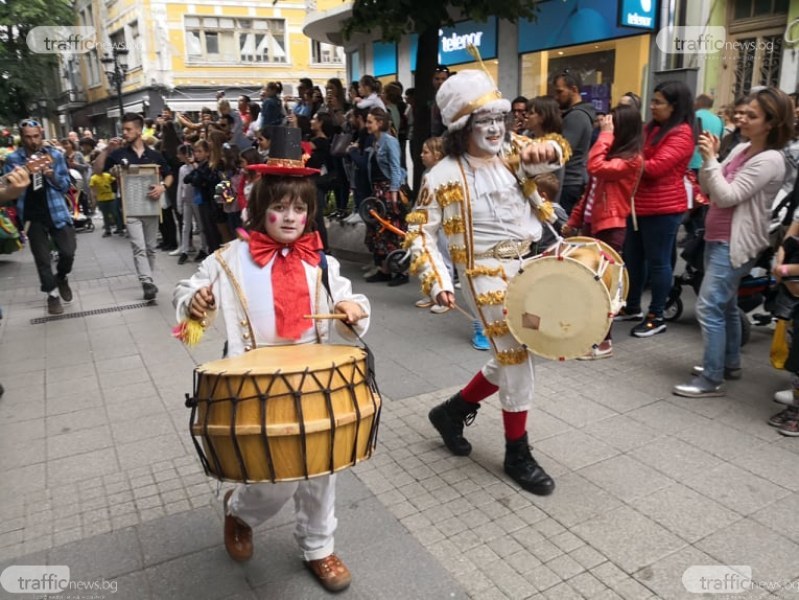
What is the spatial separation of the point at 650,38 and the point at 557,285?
9.01 meters

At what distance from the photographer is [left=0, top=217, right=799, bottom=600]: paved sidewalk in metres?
2.67

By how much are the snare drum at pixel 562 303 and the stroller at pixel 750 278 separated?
203 cm

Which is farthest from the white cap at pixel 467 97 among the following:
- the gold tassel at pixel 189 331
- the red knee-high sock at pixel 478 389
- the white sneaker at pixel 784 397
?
the white sneaker at pixel 784 397

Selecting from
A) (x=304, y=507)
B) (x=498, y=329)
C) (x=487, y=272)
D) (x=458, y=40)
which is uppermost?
(x=458, y=40)

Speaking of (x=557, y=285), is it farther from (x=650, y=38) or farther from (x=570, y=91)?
(x=650, y=38)

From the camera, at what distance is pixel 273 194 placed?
2.49 meters

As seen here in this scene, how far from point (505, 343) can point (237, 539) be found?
1.56 meters

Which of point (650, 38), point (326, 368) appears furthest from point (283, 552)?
point (650, 38)

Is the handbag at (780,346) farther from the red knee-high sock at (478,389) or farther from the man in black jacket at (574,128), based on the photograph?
the man in black jacket at (574,128)

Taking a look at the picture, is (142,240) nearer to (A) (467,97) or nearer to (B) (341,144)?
(B) (341,144)

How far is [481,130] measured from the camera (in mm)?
3148

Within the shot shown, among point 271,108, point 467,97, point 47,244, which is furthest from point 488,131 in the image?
point 271,108

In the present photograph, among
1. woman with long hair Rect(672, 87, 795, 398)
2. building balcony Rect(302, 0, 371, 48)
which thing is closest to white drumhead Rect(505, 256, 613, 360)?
woman with long hair Rect(672, 87, 795, 398)

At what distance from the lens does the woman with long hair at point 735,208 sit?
12.7 feet
